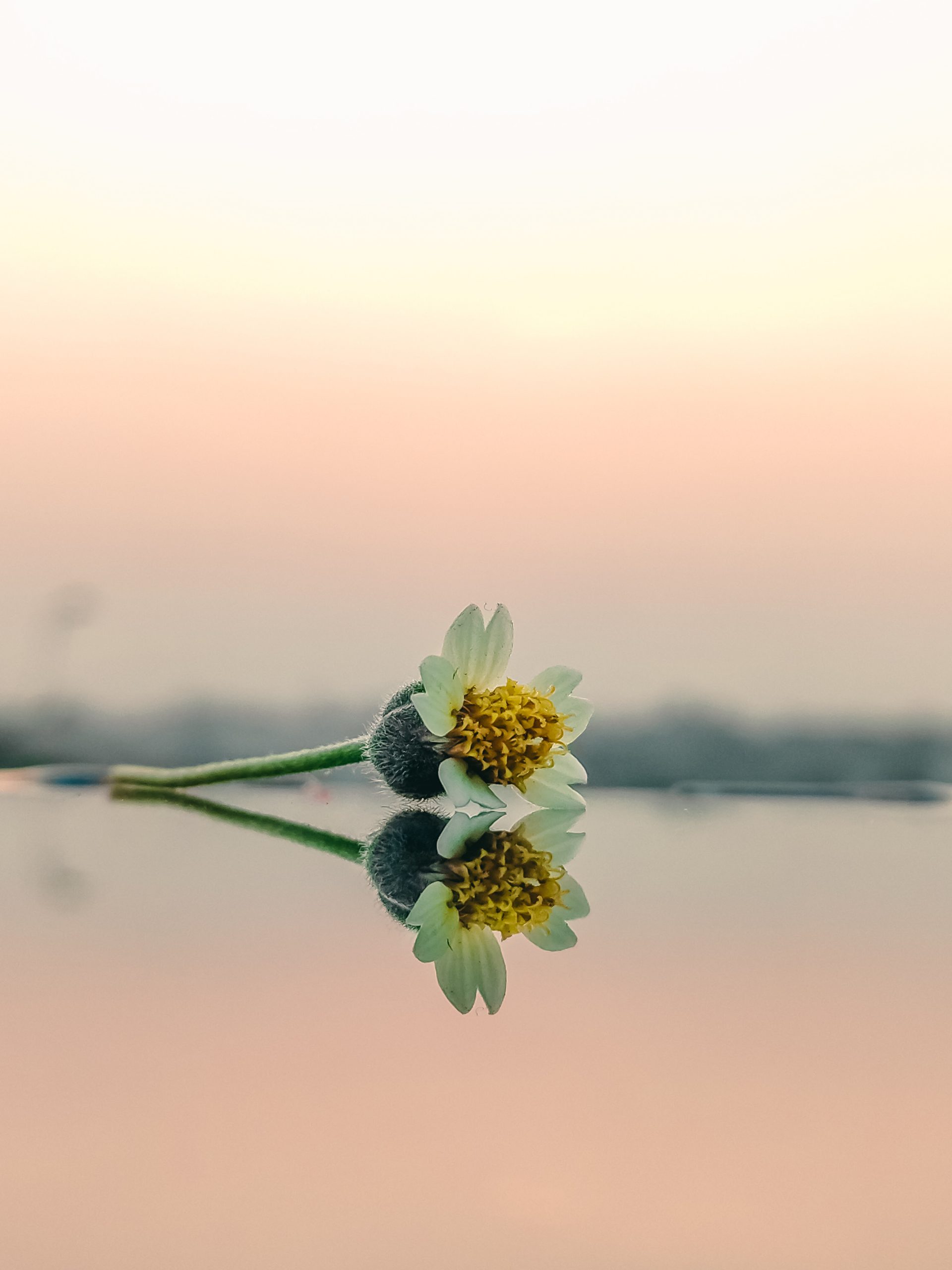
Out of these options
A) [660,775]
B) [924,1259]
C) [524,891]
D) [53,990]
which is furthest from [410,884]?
[660,775]

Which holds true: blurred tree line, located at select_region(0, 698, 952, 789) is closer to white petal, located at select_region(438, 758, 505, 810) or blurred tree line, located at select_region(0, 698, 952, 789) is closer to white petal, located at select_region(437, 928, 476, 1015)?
white petal, located at select_region(438, 758, 505, 810)

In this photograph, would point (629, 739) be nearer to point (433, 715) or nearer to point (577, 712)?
point (577, 712)

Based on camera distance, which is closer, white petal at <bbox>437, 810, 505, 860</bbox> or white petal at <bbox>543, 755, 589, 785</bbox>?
white petal at <bbox>437, 810, 505, 860</bbox>

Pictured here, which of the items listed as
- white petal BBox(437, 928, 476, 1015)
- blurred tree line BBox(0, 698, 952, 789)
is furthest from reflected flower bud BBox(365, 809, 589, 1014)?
blurred tree line BBox(0, 698, 952, 789)

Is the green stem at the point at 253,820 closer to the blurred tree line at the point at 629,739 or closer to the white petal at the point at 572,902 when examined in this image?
the white petal at the point at 572,902

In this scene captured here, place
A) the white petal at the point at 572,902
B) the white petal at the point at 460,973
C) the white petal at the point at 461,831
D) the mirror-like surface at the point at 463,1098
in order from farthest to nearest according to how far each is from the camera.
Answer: the white petal at the point at 461,831 < the white petal at the point at 572,902 < the white petal at the point at 460,973 < the mirror-like surface at the point at 463,1098

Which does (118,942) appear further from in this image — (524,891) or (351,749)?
(351,749)

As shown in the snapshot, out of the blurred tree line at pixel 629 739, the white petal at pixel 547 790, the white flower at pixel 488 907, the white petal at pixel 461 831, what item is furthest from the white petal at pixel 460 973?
the blurred tree line at pixel 629 739
